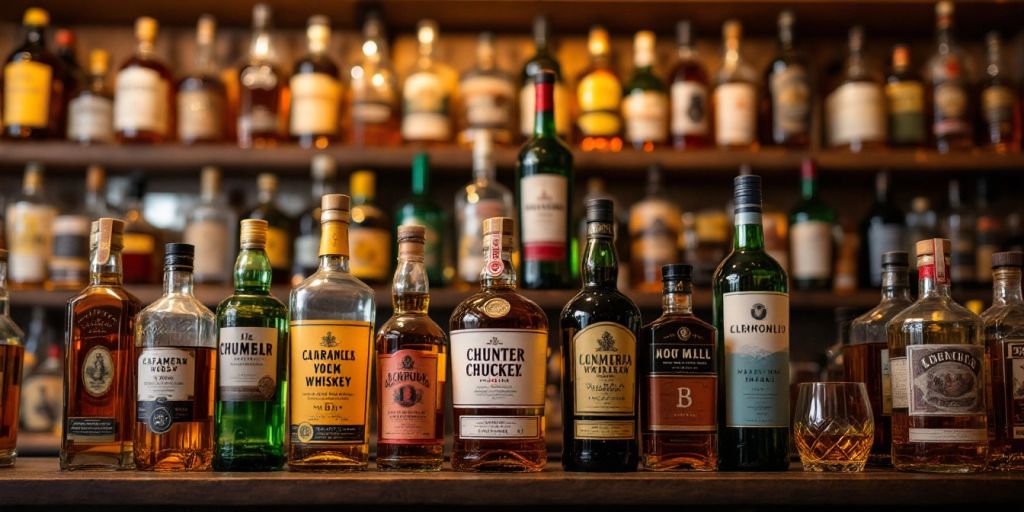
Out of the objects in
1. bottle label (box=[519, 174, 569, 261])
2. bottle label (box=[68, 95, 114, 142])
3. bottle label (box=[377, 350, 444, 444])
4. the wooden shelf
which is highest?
bottle label (box=[68, 95, 114, 142])

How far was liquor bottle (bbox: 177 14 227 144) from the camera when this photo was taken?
2.32 meters

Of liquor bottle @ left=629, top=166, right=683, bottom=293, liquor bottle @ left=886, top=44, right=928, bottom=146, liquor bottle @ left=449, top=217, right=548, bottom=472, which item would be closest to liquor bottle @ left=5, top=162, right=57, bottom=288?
liquor bottle @ left=629, top=166, right=683, bottom=293

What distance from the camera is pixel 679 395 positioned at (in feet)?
3.68

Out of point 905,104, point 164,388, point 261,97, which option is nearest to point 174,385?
point 164,388

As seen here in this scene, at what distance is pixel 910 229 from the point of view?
2.41 metres

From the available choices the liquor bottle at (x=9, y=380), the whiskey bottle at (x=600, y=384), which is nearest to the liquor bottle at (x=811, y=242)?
the whiskey bottle at (x=600, y=384)

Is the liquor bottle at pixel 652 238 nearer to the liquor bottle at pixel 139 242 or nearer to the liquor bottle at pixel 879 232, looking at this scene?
the liquor bottle at pixel 879 232

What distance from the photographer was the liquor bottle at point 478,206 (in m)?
2.09

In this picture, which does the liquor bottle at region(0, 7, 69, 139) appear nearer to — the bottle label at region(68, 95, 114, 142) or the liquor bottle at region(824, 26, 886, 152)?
the bottle label at region(68, 95, 114, 142)

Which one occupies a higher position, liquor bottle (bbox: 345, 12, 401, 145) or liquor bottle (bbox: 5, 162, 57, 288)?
liquor bottle (bbox: 345, 12, 401, 145)

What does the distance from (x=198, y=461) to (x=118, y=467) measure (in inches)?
3.7

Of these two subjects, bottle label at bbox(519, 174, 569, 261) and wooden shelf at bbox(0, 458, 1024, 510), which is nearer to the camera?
wooden shelf at bbox(0, 458, 1024, 510)

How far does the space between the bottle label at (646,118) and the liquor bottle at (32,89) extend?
1.28m

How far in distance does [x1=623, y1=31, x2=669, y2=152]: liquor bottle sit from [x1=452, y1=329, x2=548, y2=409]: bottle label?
4.08 feet
